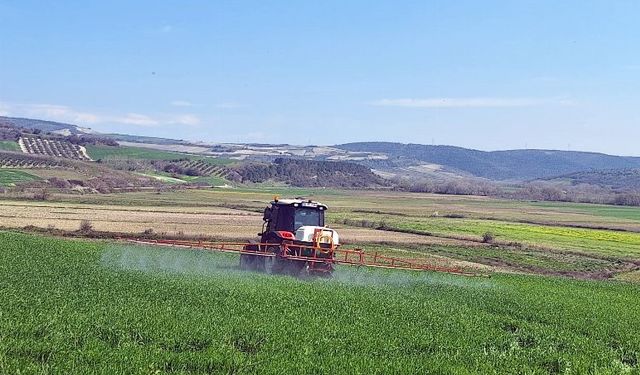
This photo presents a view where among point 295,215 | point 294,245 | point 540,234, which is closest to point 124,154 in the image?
point 540,234

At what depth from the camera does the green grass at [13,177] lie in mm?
101213

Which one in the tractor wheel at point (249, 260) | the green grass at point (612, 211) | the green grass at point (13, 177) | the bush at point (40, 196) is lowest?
the green grass at point (612, 211)

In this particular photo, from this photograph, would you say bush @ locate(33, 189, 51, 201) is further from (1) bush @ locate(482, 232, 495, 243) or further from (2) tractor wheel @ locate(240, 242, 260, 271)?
(2) tractor wheel @ locate(240, 242, 260, 271)

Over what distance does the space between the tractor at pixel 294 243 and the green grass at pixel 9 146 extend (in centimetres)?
14415

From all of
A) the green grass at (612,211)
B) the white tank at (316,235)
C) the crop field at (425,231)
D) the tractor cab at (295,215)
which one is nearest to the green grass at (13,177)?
the crop field at (425,231)

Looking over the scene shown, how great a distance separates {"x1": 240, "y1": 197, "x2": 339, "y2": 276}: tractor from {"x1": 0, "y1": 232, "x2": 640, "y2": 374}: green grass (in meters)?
2.06

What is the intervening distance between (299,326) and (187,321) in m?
2.41

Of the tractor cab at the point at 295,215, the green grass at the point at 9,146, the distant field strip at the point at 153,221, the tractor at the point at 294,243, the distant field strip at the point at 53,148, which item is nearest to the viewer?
the tractor at the point at 294,243

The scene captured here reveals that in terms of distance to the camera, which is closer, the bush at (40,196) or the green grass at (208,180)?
the bush at (40,196)

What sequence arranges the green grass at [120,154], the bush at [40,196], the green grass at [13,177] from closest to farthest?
1. the bush at [40,196]
2. the green grass at [13,177]
3. the green grass at [120,154]

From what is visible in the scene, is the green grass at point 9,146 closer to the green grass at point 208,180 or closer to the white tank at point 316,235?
the green grass at point 208,180

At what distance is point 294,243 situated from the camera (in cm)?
2759

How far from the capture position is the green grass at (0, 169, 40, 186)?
101213 millimetres

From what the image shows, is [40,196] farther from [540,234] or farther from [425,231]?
[540,234]
